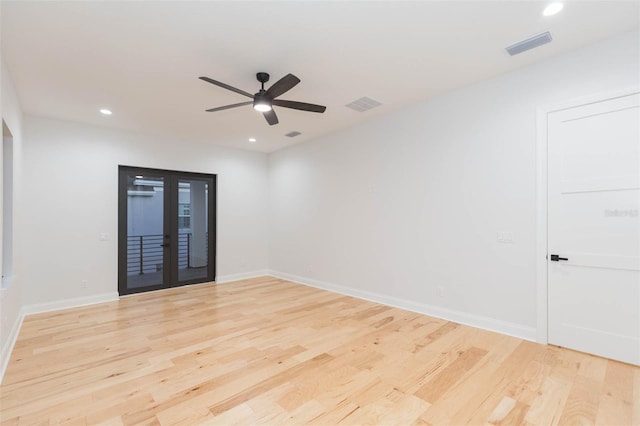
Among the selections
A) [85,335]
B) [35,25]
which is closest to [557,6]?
[35,25]

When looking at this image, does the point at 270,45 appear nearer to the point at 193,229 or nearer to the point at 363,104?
the point at 363,104

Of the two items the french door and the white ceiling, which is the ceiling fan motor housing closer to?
the white ceiling

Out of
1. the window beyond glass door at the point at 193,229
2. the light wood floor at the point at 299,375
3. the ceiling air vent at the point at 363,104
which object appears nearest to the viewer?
the light wood floor at the point at 299,375

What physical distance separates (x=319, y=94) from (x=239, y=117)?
149 centimetres

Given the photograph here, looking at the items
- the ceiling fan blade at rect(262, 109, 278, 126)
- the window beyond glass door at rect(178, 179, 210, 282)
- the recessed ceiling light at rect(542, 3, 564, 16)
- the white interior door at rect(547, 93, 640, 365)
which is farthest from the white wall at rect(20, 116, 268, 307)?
the white interior door at rect(547, 93, 640, 365)

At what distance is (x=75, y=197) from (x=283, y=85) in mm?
4202

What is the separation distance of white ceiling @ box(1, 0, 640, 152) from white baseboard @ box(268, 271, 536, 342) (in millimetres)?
2869

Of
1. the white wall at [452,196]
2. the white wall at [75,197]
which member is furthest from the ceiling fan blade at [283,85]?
the white wall at [75,197]

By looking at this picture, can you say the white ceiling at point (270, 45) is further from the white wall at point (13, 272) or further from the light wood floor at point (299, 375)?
the light wood floor at point (299, 375)

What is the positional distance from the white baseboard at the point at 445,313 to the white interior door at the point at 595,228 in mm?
292

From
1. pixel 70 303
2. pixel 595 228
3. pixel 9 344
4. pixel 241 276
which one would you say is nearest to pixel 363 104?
pixel 595 228

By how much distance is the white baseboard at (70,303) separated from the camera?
14.3 feet

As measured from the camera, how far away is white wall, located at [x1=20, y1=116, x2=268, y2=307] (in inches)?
175

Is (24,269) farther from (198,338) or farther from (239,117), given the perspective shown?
(239,117)
